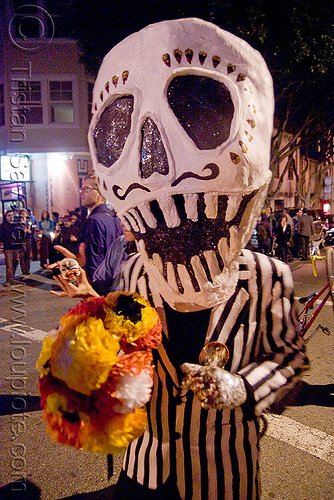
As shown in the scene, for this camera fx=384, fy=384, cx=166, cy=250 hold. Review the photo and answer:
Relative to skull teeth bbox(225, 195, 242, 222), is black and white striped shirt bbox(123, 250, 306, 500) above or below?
below

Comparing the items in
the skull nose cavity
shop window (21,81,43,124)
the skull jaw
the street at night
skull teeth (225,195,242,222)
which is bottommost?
the street at night

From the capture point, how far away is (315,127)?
20.3 meters

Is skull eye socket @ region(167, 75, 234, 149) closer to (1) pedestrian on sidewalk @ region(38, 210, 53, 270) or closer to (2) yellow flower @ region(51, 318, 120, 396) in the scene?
(2) yellow flower @ region(51, 318, 120, 396)

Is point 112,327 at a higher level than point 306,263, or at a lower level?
higher

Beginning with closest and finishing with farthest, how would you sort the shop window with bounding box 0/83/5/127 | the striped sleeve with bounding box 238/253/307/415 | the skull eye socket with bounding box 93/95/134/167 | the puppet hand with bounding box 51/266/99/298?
the skull eye socket with bounding box 93/95/134/167, the striped sleeve with bounding box 238/253/307/415, the puppet hand with bounding box 51/266/99/298, the shop window with bounding box 0/83/5/127

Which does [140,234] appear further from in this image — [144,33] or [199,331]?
[144,33]

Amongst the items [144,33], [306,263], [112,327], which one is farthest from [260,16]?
[112,327]

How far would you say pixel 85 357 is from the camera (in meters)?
1.03

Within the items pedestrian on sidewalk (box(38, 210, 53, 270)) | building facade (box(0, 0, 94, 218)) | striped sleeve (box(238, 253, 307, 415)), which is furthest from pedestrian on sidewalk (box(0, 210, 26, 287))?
striped sleeve (box(238, 253, 307, 415))

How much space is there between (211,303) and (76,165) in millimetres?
17549

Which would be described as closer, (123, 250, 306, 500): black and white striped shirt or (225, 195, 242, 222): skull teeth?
(225, 195, 242, 222): skull teeth

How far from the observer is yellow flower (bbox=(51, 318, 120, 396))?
1029 millimetres

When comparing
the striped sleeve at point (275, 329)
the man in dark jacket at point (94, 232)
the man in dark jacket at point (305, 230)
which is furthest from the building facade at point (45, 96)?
the striped sleeve at point (275, 329)

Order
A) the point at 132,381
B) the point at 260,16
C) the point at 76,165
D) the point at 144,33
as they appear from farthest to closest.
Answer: the point at 76,165 < the point at 260,16 < the point at 144,33 < the point at 132,381
